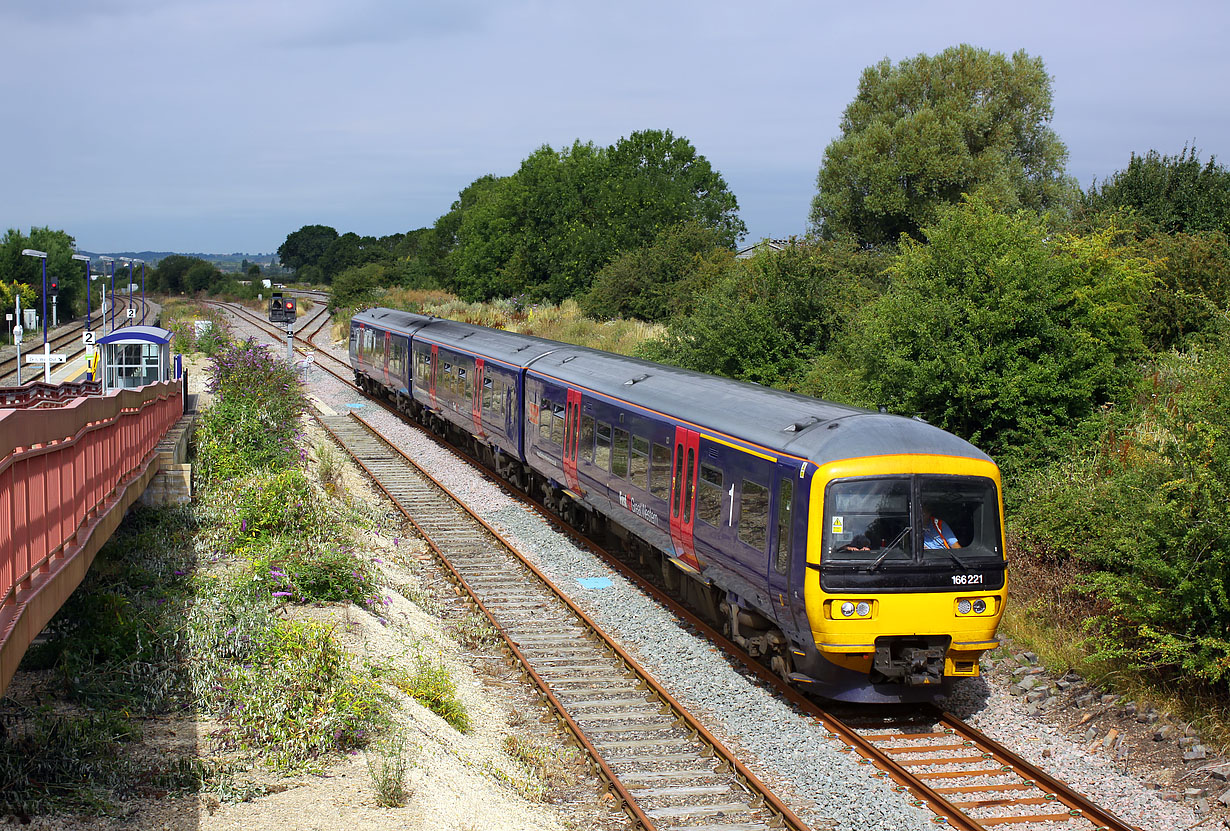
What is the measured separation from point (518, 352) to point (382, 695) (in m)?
12.7

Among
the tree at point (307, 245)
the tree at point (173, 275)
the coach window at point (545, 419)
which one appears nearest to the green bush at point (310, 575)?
the coach window at point (545, 419)

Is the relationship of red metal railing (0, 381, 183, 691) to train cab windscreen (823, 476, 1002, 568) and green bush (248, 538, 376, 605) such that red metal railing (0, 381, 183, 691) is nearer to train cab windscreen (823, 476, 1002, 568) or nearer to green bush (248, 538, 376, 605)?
green bush (248, 538, 376, 605)

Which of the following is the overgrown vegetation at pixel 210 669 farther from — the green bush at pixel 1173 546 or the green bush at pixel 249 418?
the green bush at pixel 1173 546

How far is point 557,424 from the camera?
1744cm

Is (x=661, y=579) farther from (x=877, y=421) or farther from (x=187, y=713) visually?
(x=187, y=713)

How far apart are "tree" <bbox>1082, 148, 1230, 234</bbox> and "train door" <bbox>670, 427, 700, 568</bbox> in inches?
732

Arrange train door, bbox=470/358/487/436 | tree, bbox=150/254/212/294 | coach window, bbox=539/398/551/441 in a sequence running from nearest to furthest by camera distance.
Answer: coach window, bbox=539/398/551/441
train door, bbox=470/358/487/436
tree, bbox=150/254/212/294

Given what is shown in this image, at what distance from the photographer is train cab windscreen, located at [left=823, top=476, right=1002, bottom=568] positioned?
9484mm

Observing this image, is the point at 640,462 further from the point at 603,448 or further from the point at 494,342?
the point at 494,342

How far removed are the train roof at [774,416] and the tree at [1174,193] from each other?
16901 mm

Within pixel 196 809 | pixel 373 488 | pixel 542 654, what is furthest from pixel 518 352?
pixel 196 809

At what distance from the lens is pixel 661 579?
15.0m

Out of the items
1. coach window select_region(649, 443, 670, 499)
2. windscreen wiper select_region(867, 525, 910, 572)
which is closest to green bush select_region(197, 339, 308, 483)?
coach window select_region(649, 443, 670, 499)

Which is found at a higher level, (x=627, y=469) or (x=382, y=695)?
(x=627, y=469)
